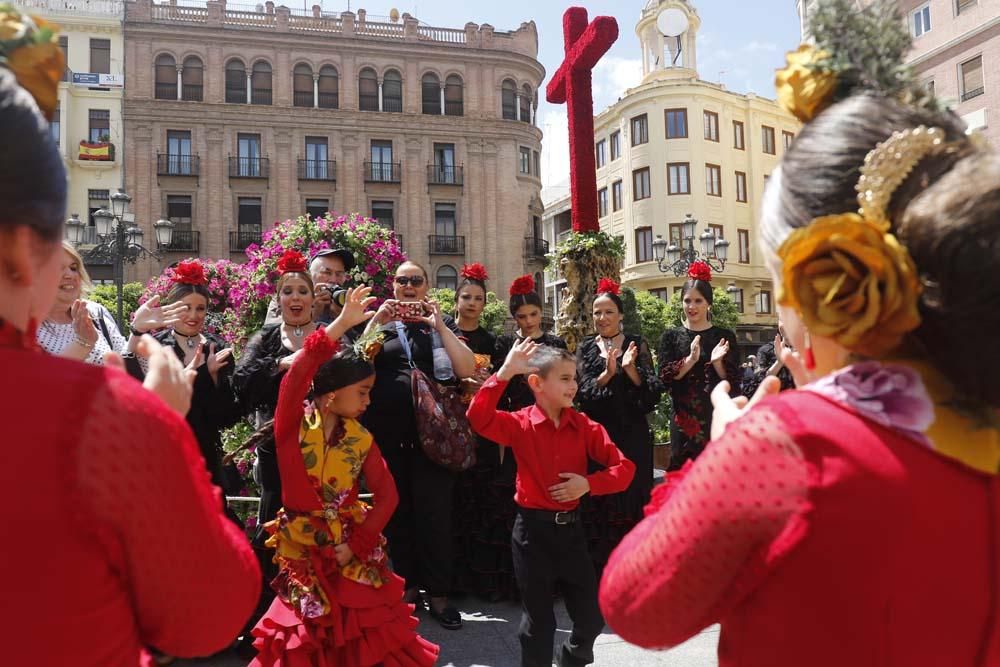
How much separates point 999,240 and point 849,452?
1.22ft

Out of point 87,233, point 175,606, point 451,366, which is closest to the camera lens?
point 175,606

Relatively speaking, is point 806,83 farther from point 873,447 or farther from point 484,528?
point 484,528

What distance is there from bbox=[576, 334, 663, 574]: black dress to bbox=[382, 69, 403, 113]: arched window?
31.4 m

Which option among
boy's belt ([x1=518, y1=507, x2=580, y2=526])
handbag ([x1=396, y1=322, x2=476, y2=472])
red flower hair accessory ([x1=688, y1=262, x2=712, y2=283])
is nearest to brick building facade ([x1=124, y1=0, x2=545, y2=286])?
red flower hair accessory ([x1=688, y1=262, x2=712, y2=283])

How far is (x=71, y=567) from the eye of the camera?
43.6 inches

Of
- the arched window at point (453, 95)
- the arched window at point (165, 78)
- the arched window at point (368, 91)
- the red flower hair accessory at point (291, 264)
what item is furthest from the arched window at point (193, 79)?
the red flower hair accessory at point (291, 264)

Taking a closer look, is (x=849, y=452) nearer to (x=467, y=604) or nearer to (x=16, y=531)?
(x=16, y=531)

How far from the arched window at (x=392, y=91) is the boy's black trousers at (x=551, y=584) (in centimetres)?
3335

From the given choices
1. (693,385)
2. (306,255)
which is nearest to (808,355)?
(693,385)

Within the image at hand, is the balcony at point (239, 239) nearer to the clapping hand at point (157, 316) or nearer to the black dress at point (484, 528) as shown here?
the black dress at point (484, 528)

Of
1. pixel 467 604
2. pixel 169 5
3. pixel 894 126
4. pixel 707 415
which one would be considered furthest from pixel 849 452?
pixel 169 5

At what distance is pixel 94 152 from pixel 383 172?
11928mm

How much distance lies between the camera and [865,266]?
3.68 feet

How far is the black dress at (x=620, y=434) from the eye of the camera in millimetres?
5402
